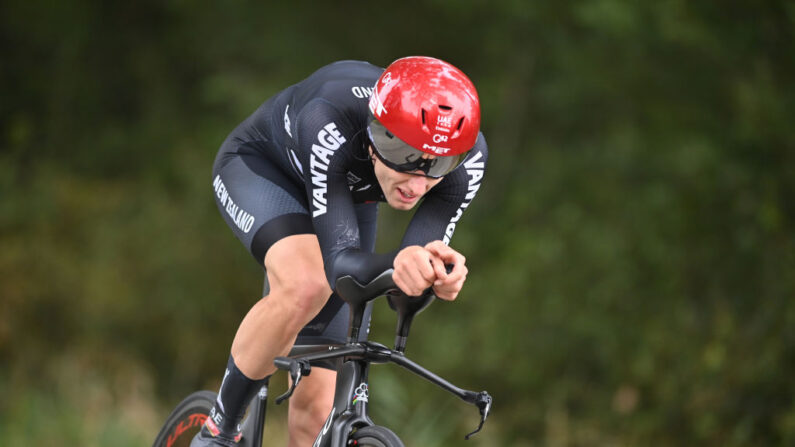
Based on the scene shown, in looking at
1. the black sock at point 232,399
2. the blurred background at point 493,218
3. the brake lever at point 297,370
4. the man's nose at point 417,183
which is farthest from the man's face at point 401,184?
the blurred background at point 493,218

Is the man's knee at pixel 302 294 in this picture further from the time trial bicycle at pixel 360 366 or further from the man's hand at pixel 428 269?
the man's hand at pixel 428 269

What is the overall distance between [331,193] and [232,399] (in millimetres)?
884

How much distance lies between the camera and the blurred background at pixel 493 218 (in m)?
6.60

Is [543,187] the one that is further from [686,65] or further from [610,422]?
[610,422]

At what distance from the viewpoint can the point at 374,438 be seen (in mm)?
2580

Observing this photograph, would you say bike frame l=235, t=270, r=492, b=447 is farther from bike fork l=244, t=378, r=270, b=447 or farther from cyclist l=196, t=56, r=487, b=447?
bike fork l=244, t=378, r=270, b=447

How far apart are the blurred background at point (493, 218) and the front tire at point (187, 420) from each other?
7.81 ft

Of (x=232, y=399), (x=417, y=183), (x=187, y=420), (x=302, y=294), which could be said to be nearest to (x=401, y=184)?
(x=417, y=183)

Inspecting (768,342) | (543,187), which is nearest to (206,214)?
(543,187)

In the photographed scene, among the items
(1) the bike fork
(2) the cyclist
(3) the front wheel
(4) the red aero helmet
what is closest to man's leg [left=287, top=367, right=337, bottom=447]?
(2) the cyclist

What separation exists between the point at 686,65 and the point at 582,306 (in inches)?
107

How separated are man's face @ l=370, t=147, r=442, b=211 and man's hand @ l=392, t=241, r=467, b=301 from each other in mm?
396

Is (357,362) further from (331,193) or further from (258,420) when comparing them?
(258,420)

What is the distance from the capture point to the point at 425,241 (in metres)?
2.99
